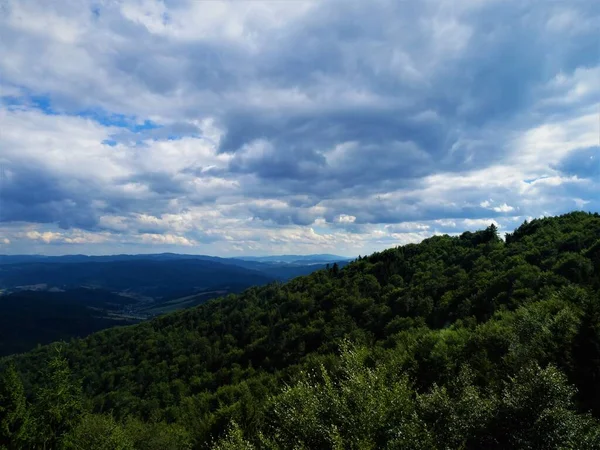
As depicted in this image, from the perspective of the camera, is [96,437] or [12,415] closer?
[96,437]

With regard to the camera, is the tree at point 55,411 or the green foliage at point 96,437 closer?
the green foliage at point 96,437

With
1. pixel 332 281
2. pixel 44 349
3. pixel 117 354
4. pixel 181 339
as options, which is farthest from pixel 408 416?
pixel 44 349

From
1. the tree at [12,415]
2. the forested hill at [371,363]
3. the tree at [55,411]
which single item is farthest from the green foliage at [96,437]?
the tree at [12,415]

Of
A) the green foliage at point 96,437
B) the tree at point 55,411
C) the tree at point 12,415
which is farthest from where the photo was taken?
the tree at point 55,411

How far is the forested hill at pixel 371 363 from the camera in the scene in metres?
24.6

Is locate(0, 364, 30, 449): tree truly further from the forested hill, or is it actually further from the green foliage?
the green foliage

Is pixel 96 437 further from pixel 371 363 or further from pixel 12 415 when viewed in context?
pixel 371 363

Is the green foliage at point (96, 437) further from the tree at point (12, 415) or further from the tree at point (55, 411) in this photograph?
the tree at point (12, 415)

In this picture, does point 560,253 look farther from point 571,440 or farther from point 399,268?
point 571,440

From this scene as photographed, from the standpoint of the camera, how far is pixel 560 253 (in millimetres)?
79875

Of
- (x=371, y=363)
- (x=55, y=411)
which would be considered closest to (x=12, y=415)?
(x=55, y=411)

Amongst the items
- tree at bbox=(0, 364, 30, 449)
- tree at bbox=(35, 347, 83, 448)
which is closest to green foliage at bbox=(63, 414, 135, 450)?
tree at bbox=(35, 347, 83, 448)

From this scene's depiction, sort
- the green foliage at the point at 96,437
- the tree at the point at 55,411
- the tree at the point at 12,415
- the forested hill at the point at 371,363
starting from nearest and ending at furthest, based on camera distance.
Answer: the forested hill at the point at 371,363
the green foliage at the point at 96,437
the tree at the point at 12,415
the tree at the point at 55,411

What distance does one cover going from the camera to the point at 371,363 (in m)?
56.3
